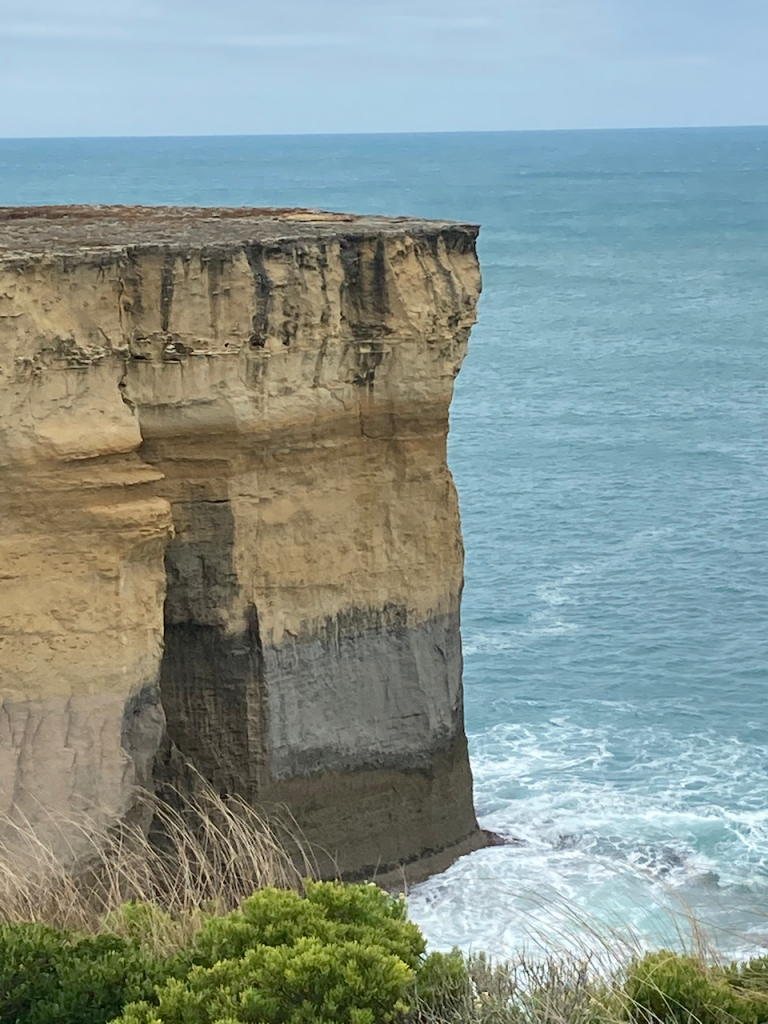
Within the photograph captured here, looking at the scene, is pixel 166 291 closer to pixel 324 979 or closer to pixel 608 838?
pixel 324 979

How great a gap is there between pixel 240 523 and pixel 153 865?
3.12 meters

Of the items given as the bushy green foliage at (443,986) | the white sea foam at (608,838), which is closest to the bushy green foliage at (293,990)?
the bushy green foliage at (443,986)

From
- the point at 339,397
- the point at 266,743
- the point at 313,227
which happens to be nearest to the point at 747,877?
the point at 266,743

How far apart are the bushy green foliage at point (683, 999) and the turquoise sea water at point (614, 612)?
782 millimetres

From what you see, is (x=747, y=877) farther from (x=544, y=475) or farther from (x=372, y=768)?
(x=544, y=475)

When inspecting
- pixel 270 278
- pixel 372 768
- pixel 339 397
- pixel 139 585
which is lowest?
pixel 372 768

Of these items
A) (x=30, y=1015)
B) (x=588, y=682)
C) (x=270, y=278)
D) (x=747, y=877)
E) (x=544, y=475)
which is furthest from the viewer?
(x=544, y=475)

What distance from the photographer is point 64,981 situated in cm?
Answer: 994

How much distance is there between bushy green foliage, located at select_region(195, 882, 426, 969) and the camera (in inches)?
396

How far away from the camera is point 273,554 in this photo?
649 inches

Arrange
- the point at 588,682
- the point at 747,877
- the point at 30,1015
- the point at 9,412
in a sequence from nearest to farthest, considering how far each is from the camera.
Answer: the point at 30,1015 < the point at 9,412 < the point at 747,877 < the point at 588,682

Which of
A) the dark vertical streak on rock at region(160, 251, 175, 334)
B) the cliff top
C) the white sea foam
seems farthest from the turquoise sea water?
the cliff top

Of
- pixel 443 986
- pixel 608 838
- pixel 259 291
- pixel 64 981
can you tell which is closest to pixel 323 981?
pixel 443 986

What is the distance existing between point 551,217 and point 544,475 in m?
80.7
